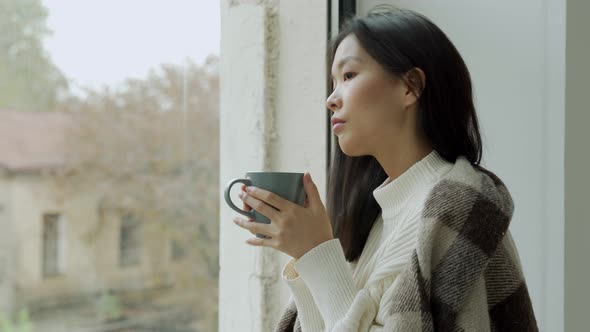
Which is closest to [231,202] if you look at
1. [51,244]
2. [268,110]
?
[51,244]

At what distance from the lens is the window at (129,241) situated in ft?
4.29

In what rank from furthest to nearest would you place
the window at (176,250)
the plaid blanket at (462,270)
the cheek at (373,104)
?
the window at (176,250) < the cheek at (373,104) < the plaid blanket at (462,270)

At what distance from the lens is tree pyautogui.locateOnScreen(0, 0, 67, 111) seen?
45.9 inches

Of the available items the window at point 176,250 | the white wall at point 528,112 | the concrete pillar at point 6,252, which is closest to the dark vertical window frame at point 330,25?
the white wall at point 528,112

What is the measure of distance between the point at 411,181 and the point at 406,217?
63 mm

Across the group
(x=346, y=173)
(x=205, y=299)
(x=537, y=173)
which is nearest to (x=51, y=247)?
(x=205, y=299)

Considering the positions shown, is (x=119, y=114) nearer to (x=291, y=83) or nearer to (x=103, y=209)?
(x=103, y=209)

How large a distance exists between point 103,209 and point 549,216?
825 mm

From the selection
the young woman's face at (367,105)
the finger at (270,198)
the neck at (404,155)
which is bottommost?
the finger at (270,198)

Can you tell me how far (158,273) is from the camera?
135 cm

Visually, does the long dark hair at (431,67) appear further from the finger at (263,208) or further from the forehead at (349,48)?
the finger at (263,208)

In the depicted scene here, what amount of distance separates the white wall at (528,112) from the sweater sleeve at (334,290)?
606mm

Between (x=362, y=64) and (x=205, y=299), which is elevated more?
(x=362, y=64)

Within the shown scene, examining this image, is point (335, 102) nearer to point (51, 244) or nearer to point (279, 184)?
point (279, 184)
